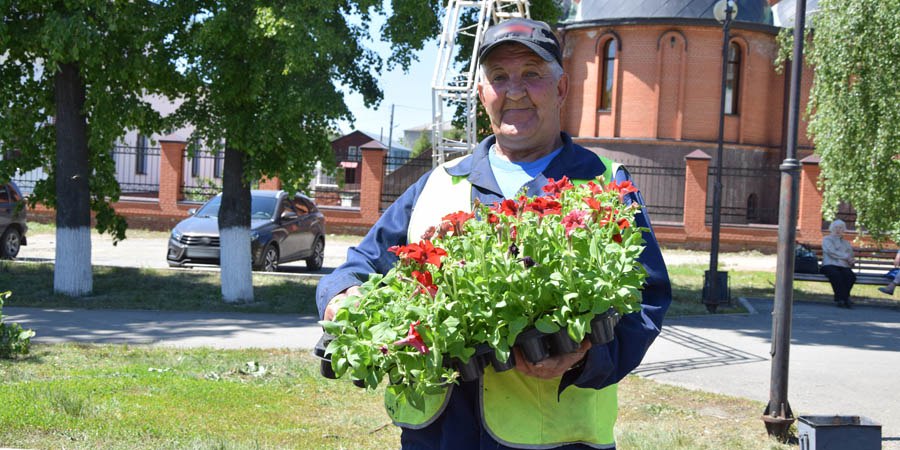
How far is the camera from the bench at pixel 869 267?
1800 centimetres

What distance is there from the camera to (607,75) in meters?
36.6

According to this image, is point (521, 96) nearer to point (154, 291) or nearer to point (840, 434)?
point (840, 434)

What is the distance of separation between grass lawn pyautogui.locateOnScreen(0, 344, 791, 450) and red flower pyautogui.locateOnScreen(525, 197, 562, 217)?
14.1 feet

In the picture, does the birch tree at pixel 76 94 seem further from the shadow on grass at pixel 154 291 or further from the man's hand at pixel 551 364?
the man's hand at pixel 551 364

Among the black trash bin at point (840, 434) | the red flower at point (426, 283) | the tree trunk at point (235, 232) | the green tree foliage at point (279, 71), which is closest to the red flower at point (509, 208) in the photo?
the red flower at point (426, 283)

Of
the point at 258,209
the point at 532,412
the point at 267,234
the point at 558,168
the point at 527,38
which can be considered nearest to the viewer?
the point at 532,412

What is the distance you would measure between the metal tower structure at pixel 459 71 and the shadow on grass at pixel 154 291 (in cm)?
379

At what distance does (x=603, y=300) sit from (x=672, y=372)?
316 inches

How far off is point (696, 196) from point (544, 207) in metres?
28.6

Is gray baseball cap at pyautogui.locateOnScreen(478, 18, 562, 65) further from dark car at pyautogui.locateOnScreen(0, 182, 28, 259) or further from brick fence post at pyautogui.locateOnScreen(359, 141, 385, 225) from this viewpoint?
brick fence post at pyautogui.locateOnScreen(359, 141, 385, 225)

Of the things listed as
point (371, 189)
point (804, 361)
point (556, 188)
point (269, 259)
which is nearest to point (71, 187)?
point (269, 259)

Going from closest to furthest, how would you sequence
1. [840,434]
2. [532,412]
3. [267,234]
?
1. [532,412]
2. [840,434]
3. [267,234]

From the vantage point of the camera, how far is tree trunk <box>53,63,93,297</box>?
46.6 feet

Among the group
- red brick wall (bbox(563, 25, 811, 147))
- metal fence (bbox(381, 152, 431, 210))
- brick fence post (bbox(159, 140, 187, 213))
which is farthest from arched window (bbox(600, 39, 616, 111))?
brick fence post (bbox(159, 140, 187, 213))
